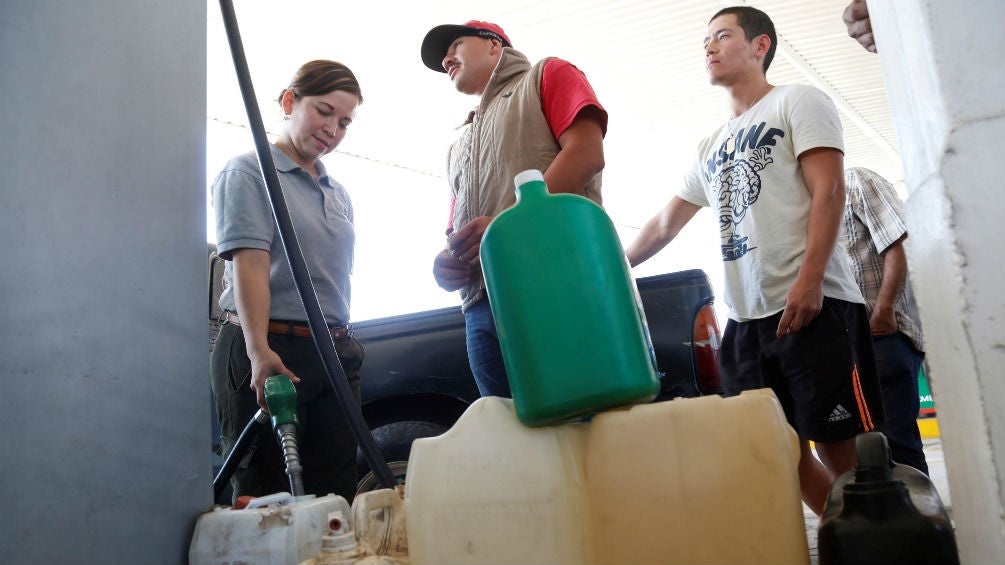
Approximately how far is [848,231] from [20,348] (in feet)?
10.6

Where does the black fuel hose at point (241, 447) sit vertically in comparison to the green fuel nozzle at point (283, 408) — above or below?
below

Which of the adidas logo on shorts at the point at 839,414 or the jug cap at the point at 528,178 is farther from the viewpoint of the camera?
the adidas logo on shorts at the point at 839,414

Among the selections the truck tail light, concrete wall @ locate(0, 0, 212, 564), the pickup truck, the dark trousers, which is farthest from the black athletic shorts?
concrete wall @ locate(0, 0, 212, 564)

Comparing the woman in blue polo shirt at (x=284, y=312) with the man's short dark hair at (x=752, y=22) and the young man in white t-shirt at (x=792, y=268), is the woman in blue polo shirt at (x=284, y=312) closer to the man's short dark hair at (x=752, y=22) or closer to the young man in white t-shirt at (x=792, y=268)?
the young man in white t-shirt at (x=792, y=268)

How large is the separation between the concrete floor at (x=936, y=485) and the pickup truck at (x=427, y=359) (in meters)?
0.72

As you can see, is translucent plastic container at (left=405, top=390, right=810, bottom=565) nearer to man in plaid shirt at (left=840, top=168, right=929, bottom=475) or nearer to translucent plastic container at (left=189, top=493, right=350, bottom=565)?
translucent plastic container at (left=189, top=493, right=350, bottom=565)

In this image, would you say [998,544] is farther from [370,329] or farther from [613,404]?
[370,329]

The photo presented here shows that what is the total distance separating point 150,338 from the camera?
116 cm

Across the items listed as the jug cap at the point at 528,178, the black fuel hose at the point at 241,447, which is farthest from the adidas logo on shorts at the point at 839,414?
the black fuel hose at the point at 241,447

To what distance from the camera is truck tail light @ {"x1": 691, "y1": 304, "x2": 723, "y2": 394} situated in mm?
2320

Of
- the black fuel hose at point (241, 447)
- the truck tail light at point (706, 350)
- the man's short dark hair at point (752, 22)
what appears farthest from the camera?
the truck tail light at point (706, 350)

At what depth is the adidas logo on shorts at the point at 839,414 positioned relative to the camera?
5.57 ft

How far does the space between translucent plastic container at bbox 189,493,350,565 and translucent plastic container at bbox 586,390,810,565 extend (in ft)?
1.52

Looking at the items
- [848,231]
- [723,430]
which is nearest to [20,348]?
[723,430]
